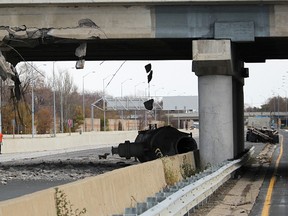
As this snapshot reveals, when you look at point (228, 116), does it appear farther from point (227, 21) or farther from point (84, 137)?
point (84, 137)

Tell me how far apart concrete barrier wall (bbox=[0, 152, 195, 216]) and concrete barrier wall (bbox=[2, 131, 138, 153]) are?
1571 inches

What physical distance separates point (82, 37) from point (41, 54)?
7.34 meters

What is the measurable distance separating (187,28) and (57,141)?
42.3m

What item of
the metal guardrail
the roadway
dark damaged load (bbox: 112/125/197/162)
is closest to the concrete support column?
the roadway

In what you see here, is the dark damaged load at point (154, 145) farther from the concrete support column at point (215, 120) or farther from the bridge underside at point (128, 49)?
the concrete support column at point (215, 120)

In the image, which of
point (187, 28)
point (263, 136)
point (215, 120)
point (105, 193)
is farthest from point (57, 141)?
point (105, 193)

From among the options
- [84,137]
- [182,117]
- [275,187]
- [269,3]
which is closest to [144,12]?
[269,3]

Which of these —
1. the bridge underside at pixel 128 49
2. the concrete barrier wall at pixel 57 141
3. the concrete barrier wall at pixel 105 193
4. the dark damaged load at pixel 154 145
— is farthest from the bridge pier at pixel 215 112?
the concrete barrier wall at pixel 57 141

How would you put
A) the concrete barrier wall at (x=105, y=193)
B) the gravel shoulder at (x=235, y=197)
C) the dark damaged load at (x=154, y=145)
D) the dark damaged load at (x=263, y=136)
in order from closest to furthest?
1. the concrete barrier wall at (x=105, y=193)
2. the gravel shoulder at (x=235, y=197)
3. the dark damaged load at (x=154, y=145)
4. the dark damaged load at (x=263, y=136)

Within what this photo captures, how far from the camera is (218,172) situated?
1606 centimetres

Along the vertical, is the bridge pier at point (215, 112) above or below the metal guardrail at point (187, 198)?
above

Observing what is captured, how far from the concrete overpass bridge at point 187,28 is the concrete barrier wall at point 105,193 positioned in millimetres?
7240

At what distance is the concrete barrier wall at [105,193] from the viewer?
6.65 meters

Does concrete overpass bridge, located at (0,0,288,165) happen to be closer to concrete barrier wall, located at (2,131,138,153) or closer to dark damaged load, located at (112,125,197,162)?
dark damaged load, located at (112,125,197,162)
